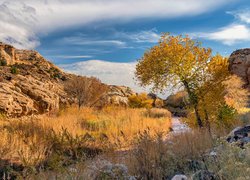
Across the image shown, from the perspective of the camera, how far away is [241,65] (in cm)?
3772

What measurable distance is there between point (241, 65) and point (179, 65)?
92.5ft

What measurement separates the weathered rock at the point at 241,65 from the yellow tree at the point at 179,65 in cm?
2607

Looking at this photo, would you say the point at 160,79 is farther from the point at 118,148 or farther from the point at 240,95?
the point at 240,95

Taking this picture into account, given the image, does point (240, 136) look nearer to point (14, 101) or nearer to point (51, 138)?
point (51, 138)

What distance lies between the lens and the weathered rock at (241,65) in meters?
37.2

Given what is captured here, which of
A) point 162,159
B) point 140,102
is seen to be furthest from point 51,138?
point 140,102

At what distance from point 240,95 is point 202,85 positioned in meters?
15.2

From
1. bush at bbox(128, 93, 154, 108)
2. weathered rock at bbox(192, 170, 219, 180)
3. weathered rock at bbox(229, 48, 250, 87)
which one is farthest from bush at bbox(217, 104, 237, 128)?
weathered rock at bbox(229, 48, 250, 87)

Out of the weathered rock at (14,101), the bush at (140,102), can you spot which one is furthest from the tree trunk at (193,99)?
Result: the bush at (140,102)

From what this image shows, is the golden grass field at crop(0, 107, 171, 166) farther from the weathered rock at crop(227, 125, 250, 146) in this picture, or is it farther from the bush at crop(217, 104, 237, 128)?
the bush at crop(217, 104, 237, 128)

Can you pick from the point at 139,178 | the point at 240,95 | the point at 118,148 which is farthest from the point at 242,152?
the point at 240,95

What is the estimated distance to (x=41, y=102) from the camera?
60.3 ft

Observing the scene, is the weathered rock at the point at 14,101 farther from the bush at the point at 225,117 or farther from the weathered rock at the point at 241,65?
the weathered rock at the point at 241,65

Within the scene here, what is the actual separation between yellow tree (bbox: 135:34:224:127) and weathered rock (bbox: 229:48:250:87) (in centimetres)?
2607
